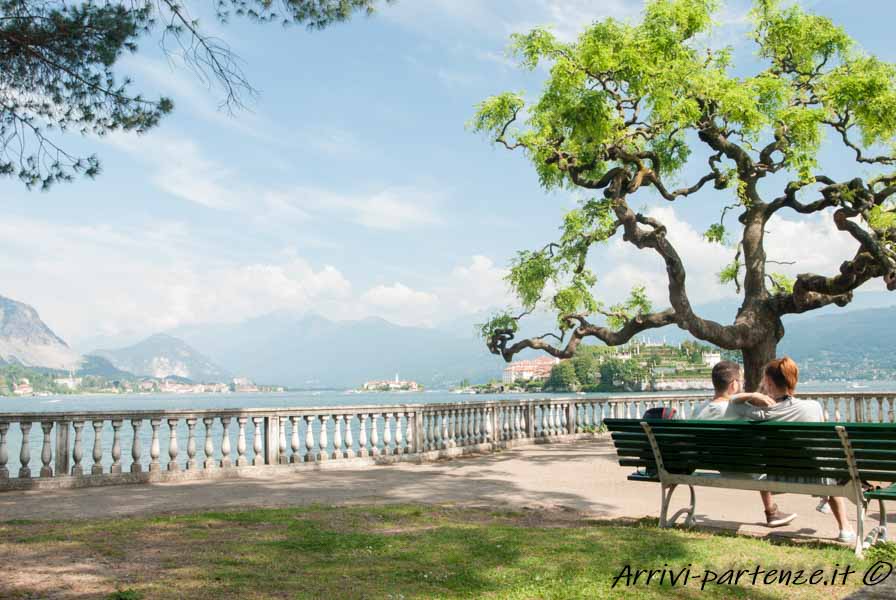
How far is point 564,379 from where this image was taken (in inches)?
3979

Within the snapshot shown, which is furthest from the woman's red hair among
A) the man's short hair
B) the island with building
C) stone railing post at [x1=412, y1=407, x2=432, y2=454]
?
the island with building

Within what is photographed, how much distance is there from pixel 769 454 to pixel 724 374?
45.8 inches

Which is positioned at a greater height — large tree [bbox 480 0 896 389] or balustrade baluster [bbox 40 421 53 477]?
large tree [bbox 480 0 896 389]

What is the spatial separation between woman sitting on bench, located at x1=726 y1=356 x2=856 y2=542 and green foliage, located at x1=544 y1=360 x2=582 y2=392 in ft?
286

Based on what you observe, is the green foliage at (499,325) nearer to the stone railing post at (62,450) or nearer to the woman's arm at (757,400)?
the stone railing post at (62,450)

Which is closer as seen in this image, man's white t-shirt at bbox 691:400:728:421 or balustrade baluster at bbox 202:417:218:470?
man's white t-shirt at bbox 691:400:728:421

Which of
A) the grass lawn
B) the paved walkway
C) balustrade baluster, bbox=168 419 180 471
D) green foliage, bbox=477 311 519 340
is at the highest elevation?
green foliage, bbox=477 311 519 340

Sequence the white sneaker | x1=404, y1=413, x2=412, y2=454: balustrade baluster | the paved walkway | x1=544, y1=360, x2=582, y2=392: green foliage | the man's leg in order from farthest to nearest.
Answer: x1=544, y1=360, x2=582, y2=392: green foliage
x1=404, y1=413, x2=412, y2=454: balustrade baluster
the paved walkway
the man's leg
the white sneaker

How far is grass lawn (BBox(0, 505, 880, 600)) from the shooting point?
17.8 feet

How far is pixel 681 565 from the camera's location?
6.07 meters

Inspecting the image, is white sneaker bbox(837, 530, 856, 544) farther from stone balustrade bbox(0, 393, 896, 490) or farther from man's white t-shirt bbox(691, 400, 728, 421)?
stone balustrade bbox(0, 393, 896, 490)

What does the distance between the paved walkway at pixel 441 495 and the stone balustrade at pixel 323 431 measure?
56cm

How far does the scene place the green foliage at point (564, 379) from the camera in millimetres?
97125

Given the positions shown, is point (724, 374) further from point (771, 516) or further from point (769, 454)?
point (771, 516)
